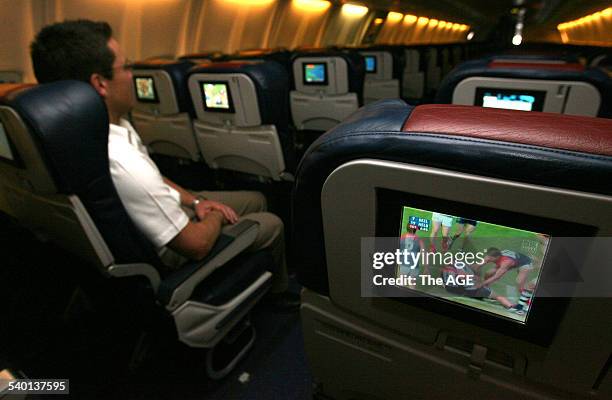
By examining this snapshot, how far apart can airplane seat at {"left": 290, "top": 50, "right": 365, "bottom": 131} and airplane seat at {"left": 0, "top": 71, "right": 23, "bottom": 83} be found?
3.77m

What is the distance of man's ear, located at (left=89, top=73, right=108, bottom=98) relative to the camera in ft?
4.57

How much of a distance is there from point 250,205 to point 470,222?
1.92 m

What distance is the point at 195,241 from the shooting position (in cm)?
146

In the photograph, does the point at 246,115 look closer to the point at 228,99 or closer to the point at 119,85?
the point at 228,99

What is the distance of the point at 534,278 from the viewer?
0.64 m

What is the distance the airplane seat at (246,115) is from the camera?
2.52 meters

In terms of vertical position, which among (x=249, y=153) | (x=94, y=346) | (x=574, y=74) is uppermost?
(x=574, y=74)

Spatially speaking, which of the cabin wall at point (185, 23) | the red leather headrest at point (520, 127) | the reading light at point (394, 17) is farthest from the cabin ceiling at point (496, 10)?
the red leather headrest at point (520, 127)

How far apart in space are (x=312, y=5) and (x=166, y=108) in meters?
9.60

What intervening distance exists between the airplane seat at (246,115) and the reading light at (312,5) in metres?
8.95

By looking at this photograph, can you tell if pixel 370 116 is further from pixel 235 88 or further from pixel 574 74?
pixel 235 88

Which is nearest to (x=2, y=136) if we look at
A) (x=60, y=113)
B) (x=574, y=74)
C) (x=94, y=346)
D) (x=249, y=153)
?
(x=60, y=113)

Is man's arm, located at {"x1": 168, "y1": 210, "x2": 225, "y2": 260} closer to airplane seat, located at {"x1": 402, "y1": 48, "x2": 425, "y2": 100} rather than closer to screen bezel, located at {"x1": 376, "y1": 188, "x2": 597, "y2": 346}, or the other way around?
screen bezel, located at {"x1": 376, "y1": 188, "x2": 597, "y2": 346}

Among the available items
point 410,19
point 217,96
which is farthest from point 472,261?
point 410,19
